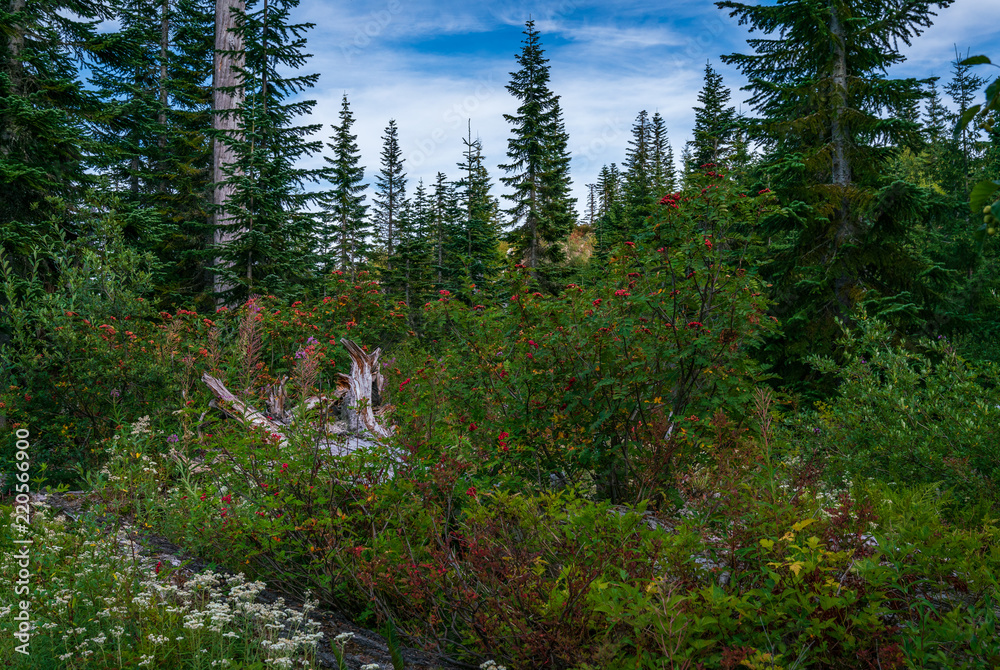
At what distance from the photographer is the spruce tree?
9.29m

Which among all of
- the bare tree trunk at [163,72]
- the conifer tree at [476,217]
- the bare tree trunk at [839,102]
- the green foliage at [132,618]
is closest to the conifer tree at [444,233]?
the conifer tree at [476,217]

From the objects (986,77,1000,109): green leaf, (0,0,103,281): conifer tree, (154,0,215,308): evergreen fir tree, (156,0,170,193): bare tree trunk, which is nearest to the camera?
(986,77,1000,109): green leaf

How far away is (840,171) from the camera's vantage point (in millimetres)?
9734

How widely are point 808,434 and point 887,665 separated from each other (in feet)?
15.9

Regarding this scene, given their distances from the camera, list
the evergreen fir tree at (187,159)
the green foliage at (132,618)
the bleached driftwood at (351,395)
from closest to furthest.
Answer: the green foliage at (132,618) → the bleached driftwood at (351,395) → the evergreen fir tree at (187,159)

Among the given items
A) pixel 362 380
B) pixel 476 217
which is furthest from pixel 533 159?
pixel 362 380

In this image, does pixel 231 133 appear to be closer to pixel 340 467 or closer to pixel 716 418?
pixel 340 467

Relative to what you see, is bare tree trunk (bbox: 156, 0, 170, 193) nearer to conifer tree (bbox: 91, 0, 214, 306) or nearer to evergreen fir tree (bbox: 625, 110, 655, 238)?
conifer tree (bbox: 91, 0, 214, 306)

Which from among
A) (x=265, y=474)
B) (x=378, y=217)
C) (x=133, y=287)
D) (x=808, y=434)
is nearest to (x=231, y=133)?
(x=133, y=287)

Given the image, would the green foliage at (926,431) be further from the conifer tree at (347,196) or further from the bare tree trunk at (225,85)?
the conifer tree at (347,196)

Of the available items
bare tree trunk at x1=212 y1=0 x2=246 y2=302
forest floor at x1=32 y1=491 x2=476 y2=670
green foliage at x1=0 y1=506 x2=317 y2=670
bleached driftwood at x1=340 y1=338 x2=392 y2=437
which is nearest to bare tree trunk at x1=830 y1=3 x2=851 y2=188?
bleached driftwood at x1=340 y1=338 x2=392 y2=437

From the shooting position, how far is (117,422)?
5.88 meters

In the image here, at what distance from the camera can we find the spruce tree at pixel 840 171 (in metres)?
9.29

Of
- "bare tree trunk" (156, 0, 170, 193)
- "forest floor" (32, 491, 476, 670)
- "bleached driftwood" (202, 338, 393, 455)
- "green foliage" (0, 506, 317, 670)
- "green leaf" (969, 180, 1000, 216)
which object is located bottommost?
"forest floor" (32, 491, 476, 670)
